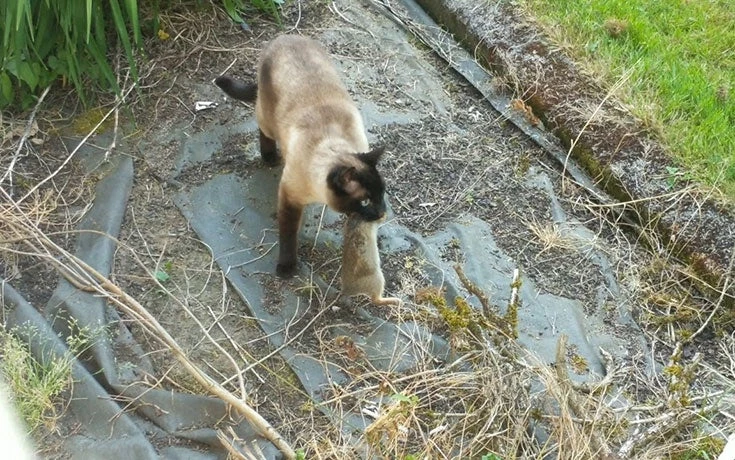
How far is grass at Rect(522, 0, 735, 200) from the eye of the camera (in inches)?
158

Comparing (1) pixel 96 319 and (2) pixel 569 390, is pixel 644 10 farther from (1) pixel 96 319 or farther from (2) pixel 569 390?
(1) pixel 96 319

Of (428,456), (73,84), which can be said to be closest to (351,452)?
(428,456)

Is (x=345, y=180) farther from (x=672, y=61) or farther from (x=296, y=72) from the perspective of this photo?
(x=672, y=61)

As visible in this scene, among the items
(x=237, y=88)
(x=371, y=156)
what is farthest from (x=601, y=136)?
(x=237, y=88)

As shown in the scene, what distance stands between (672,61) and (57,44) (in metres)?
3.32

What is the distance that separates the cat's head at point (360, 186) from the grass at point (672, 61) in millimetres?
1757

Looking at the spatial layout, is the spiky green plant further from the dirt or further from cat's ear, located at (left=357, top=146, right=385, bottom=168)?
cat's ear, located at (left=357, top=146, right=385, bottom=168)

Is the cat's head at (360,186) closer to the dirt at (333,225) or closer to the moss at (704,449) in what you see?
the dirt at (333,225)

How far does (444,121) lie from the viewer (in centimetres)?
426

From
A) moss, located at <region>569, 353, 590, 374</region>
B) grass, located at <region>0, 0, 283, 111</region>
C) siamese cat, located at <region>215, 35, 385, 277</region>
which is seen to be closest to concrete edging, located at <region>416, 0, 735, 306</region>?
moss, located at <region>569, 353, 590, 374</region>

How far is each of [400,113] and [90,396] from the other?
85.4 inches

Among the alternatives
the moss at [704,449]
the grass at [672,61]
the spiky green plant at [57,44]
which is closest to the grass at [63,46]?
the spiky green plant at [57,44]

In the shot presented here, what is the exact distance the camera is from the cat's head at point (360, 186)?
3.03 m

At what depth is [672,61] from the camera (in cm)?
441
